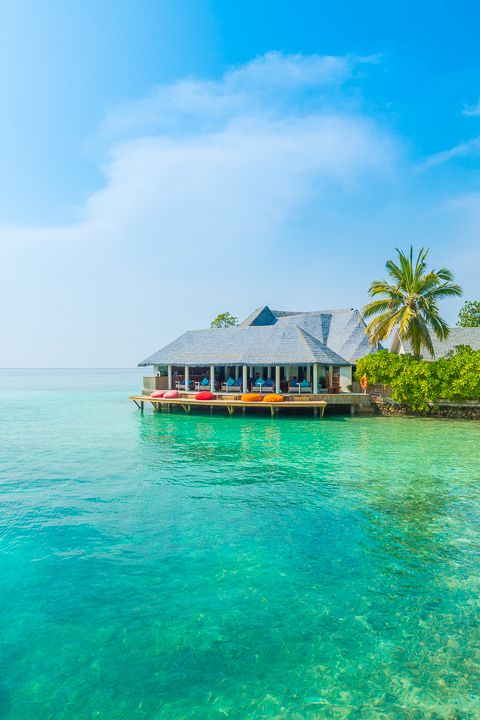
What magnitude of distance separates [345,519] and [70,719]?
23.1ft

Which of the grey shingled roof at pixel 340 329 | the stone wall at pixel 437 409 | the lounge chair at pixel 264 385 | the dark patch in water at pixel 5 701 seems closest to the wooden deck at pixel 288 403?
the stone wall at pixel 437 409

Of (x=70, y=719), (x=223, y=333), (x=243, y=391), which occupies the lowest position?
(x=70, y=719)

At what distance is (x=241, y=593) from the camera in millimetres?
6953

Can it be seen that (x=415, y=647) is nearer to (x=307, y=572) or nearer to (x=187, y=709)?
(x=307, y=572)

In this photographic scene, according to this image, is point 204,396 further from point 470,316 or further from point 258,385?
point 470,316

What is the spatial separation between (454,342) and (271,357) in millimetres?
16957

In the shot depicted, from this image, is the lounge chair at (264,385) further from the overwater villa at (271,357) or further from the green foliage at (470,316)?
the green foliage at (470,316)

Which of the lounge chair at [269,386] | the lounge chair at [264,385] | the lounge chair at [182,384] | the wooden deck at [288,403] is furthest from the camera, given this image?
the lounge chair at [182,384]

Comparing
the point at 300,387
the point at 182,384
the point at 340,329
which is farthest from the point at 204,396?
the point at 340,329

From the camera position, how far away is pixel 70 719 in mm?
4594

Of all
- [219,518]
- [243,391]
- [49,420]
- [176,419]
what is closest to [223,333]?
[243,391]

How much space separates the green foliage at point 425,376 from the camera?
25891 mm

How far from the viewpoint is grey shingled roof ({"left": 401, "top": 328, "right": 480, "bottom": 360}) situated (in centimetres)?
3478

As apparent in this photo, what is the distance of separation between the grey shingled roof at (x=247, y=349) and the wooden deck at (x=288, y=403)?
7.75ft
